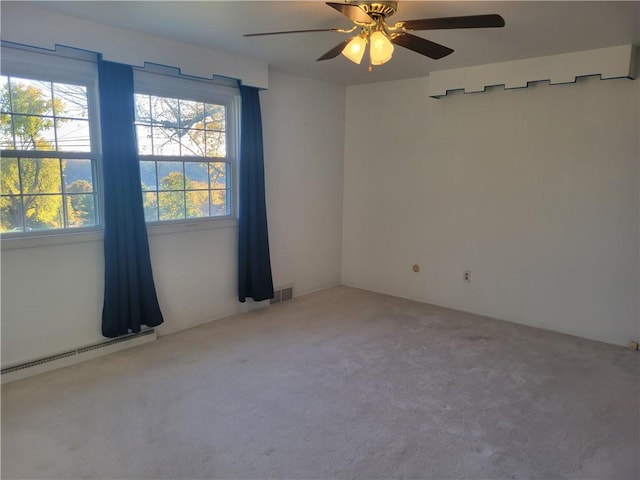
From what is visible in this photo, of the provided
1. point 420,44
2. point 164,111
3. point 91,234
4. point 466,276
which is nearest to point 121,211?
point 91,234

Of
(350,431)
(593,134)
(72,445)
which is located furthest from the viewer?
(593,134)

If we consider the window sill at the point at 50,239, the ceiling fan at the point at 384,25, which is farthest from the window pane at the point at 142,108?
the ceiling fan at the point at 384,25

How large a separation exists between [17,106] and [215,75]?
1.47m

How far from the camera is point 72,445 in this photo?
2.22 metres

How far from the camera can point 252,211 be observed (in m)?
4.06

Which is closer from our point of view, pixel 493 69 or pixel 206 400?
pixel 206 400

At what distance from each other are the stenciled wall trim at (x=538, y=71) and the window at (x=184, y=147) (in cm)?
204

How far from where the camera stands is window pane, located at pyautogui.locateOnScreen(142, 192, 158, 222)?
11.4ft

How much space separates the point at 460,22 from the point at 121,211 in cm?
254

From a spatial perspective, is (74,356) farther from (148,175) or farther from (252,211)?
(252,211)

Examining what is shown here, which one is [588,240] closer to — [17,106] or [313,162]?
[313,162]

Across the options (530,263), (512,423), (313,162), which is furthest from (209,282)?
(530,263)

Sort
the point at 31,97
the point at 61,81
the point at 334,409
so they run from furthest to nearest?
1. the point at 61,81
2. the point at 31,97
3. the point at 334,409

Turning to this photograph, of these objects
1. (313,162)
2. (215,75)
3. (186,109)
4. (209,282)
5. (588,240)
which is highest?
(215,75)
